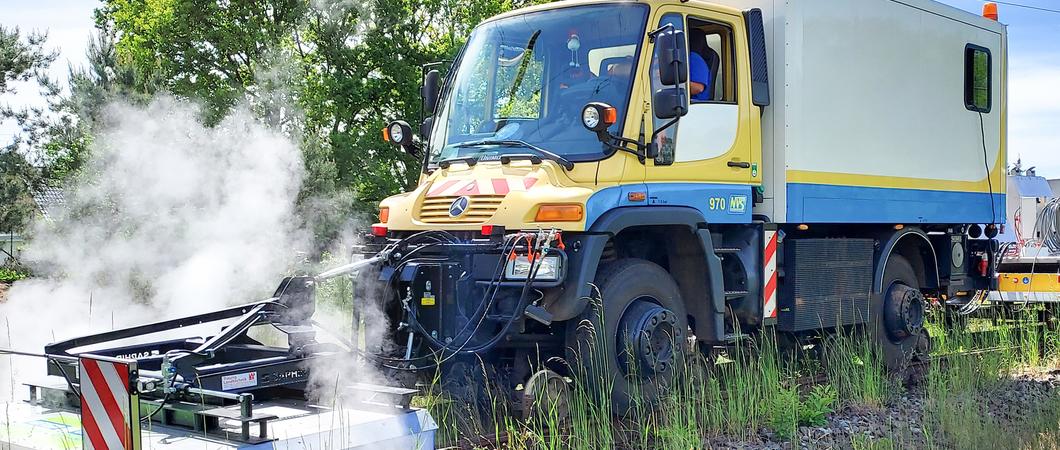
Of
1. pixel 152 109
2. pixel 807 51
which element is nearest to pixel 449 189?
pixel 807 51

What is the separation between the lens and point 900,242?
9.86 metres

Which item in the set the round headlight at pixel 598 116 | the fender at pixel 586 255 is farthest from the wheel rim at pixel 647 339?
the round headlight at pixel 598 116

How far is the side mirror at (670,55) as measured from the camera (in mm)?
6426

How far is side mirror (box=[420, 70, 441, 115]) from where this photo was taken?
8008mm

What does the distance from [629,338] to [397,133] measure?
8.63ft

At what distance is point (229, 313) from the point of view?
6449 millimetres

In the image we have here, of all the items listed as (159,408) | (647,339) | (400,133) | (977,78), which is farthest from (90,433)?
(977,78)

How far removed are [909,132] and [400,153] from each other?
51.8 feet

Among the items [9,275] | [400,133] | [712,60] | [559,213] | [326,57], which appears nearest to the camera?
[559,213]

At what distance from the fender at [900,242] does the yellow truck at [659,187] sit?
3cm

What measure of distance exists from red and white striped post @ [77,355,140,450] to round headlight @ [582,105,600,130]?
323cm

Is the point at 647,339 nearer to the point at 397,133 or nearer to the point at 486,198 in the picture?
the point at 486,198

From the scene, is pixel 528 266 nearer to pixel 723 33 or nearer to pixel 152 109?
pixel 723 33

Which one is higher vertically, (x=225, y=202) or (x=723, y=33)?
(x=723, y=33)
